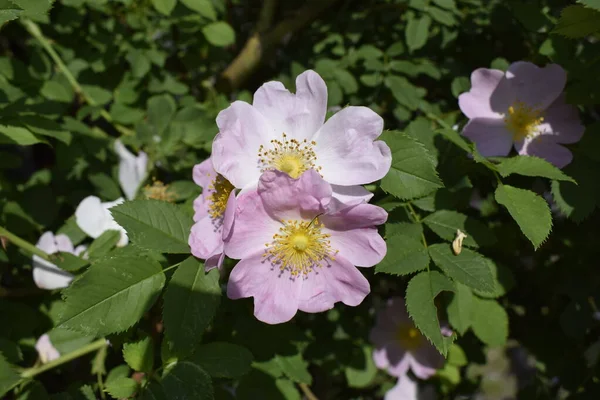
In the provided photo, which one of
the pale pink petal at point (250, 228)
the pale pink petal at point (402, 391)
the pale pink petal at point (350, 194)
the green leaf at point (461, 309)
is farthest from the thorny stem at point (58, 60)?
the pale pink petal at point (402, 391)

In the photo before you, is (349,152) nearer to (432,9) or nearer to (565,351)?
(432,9)

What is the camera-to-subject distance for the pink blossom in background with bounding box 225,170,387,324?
1075 millimetres

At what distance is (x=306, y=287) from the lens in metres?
1.19

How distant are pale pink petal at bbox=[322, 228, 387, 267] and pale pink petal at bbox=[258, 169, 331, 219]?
0.29ft

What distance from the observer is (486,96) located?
159 centimetres

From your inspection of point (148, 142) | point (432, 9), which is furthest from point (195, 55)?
point (432, 9)

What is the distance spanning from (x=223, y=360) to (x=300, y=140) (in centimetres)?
58

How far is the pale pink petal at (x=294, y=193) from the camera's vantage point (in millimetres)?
1041

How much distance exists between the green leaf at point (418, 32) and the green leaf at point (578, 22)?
0.51 metres

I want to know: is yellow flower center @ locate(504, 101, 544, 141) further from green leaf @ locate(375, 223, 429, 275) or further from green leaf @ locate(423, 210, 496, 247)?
green leaf @ locate(375, 223, 429, 275)

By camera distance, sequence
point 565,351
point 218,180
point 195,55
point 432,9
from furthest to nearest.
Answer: point 195,55 → point 565,351 → point 432,9 → point 218,180

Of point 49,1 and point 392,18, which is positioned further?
point 392,18

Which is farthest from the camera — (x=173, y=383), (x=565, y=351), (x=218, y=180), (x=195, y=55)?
(x=195, y=55)

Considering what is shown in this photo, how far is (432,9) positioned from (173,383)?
1.44 m
